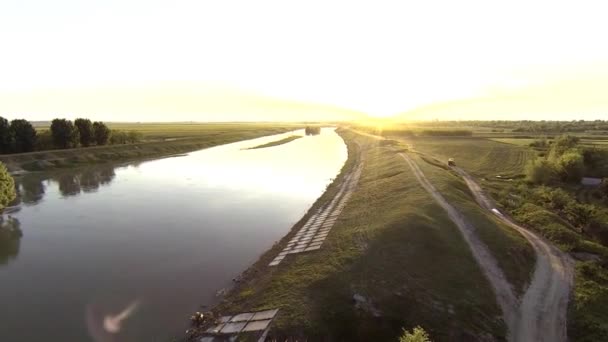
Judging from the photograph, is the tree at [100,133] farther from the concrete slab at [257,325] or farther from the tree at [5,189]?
the concrete slab at [257,325]

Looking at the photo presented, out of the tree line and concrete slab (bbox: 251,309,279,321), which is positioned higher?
the tree line

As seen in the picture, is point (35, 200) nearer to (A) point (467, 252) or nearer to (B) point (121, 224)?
(B) point (121, 224)

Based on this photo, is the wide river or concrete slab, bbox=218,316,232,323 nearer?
concrete slab, bbox=218,316,232,323

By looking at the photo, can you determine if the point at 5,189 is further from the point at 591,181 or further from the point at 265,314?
the point at 591,181

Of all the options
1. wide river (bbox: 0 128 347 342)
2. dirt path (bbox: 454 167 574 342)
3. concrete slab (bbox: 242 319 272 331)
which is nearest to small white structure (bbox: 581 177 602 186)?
dirt path (bbox: 454 167 574 342)

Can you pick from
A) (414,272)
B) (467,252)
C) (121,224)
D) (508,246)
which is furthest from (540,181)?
(121,224)

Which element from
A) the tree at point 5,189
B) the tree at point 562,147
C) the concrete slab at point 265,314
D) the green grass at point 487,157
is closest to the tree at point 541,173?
the green grass at point 487,157

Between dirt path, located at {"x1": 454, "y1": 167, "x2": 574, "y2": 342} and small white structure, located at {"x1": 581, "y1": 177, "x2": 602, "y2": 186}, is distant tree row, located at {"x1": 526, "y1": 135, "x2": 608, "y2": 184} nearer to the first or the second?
small white structure, located at {"x1": 581, "y1": 177, "x2": 602, "y2": 186}

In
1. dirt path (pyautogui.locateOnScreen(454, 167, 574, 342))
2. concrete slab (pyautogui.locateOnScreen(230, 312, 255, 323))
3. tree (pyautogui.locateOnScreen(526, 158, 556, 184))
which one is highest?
tree (pyautogui.locateOnScreen(526, 158, 556, 184))
